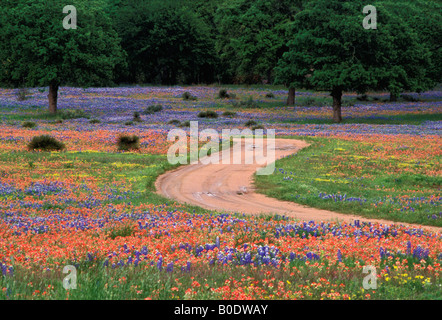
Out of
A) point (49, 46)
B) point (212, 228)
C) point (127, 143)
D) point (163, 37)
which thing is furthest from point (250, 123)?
point (163, 37)

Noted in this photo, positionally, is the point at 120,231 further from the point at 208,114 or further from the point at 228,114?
the point at 228,114

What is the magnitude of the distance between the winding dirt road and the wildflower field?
0.68 m

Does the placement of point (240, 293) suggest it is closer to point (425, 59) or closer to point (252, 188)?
point (252, 188)

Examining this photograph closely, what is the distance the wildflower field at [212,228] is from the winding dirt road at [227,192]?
683mm

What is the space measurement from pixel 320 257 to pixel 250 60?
2390 inches

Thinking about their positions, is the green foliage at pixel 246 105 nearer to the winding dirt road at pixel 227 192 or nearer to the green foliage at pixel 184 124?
the green foliage at pixel 184 124

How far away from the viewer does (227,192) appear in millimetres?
20000

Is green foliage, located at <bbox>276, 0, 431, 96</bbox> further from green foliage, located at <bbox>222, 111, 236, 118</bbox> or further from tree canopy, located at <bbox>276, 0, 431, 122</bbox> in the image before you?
green foliage, located at <bbox>222, 111, 236, 118</bbox>

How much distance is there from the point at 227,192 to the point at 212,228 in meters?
8.50

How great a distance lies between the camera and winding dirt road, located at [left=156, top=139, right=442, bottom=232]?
16.5m

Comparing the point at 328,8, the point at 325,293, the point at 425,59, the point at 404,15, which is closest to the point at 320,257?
the point at 325,293

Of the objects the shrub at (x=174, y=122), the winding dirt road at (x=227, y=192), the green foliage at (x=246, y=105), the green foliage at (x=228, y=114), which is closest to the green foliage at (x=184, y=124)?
the shrub at (x=174, y=122)

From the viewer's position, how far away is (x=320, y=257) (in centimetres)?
837

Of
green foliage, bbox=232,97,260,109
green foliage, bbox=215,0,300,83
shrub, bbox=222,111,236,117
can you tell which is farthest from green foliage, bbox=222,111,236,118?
green foliage, bbox=215,0,300,83
